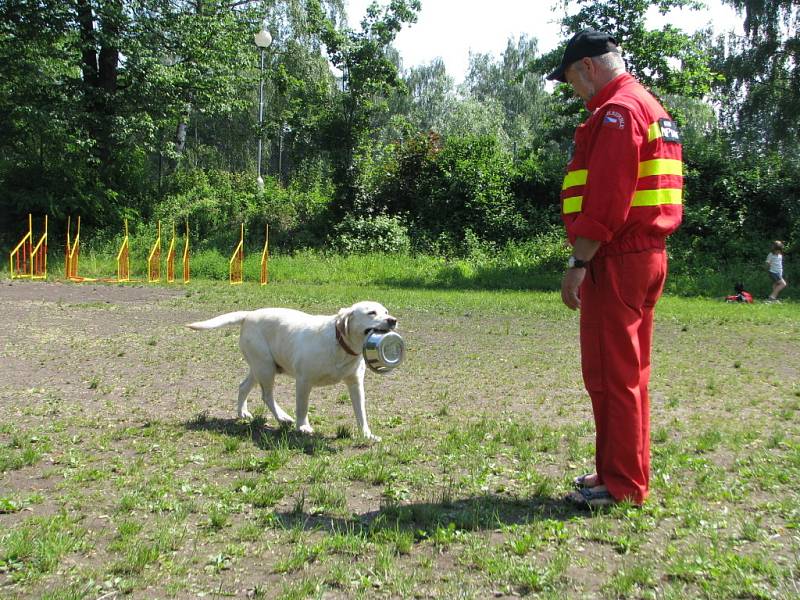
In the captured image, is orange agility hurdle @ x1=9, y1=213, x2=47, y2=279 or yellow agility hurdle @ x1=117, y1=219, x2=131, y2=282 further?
orange agility hurdle @ x1=9, y1=213, x2=47, y2=279

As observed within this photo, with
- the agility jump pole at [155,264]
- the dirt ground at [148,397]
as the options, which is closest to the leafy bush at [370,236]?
the agility jump pole at [155,264]

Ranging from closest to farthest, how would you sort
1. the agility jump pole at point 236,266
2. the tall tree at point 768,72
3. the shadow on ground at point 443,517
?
the shadow on ground at point 443,517
the agility jump pole at point 236,266
the tall tree at point 768,72

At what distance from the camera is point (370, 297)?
16.2m

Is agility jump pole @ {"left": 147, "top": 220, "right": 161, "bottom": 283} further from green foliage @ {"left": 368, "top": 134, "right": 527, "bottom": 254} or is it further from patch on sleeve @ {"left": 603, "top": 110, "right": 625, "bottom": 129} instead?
patch on sleeve @ {"left": 603, "top": 110, "right": 625, "bottom": 129}

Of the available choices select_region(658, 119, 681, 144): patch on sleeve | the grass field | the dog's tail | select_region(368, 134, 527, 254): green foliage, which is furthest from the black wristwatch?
select_region(368, 134, 527, 254): green foliage

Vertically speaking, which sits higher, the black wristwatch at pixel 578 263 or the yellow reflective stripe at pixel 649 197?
the yellow reflective stripe at pixel 649 197

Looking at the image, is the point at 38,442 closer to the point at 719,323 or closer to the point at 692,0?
the point at 719,323

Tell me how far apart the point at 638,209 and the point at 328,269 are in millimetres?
18311

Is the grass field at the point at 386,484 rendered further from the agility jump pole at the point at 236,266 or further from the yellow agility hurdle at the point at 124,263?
the yellow agility hurdle at the point at 124,263

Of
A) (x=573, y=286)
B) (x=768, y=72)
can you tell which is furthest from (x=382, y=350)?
(x=768, y=72)

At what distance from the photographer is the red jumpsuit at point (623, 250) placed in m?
3.71

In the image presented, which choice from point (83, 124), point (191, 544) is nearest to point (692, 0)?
point (83, 124)

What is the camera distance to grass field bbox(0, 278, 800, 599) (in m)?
3.09

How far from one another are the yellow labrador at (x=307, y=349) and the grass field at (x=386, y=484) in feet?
0.80
